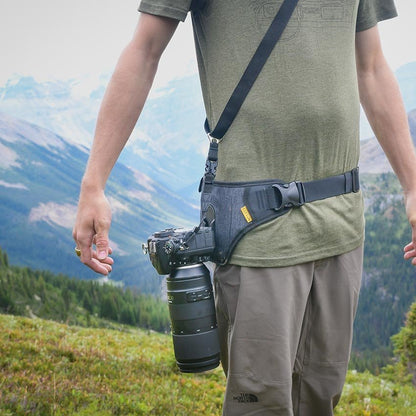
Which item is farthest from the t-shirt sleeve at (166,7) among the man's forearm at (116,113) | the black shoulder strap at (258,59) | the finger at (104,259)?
the finger at (104,259)

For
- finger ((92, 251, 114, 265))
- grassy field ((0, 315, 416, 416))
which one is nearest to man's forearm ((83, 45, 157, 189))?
finger ((92, 251, 114, 265))

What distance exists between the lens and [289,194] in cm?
266

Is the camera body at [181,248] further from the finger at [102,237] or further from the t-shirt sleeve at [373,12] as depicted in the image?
the t-shirt sleeve at [373,12]

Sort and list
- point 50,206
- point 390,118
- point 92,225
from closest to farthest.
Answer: point 92,225, point 390,118, point 50,206

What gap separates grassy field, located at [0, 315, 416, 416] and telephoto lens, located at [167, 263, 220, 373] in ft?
7.89

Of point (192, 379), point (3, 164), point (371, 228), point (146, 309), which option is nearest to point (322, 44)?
point (192, 379)

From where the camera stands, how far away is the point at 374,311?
15838 cm

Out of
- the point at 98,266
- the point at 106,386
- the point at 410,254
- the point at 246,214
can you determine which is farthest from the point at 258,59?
the point at 106,386

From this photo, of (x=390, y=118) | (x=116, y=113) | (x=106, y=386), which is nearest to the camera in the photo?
(x=116, y=113)

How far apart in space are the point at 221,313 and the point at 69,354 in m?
4.46

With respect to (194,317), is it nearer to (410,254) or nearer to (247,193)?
(247,193)

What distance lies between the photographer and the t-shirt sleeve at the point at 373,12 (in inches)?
126

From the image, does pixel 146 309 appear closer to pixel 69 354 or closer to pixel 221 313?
pixel 69 354

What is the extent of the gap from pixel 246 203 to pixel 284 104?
529 mm
